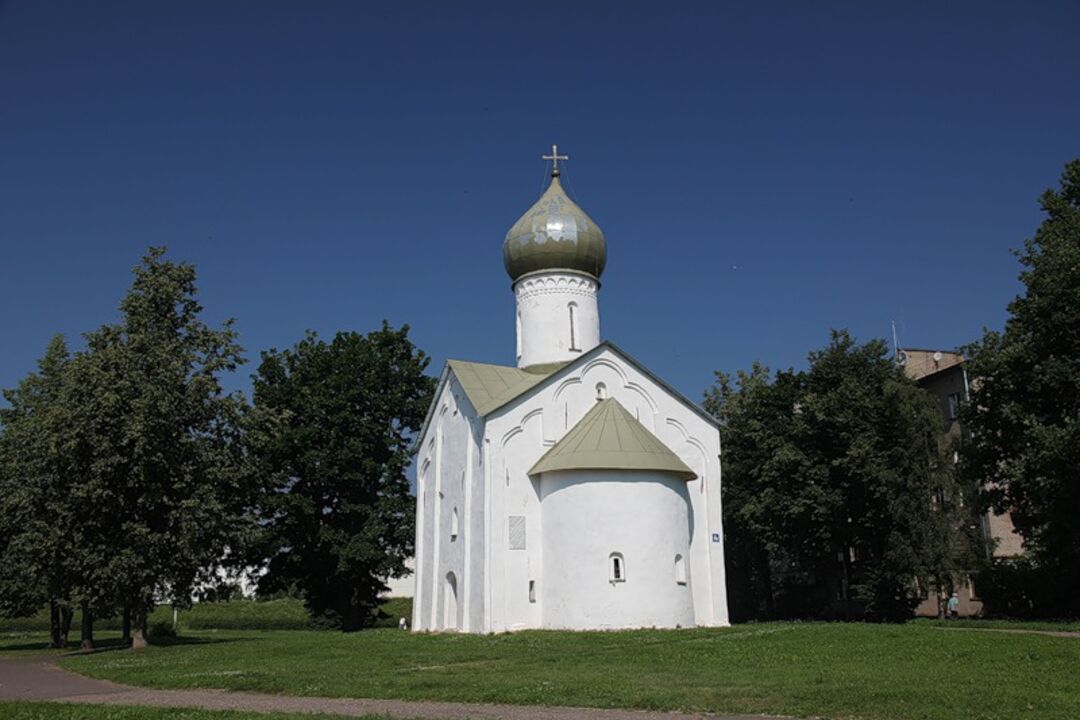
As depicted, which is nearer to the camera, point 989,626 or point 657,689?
point 657,689

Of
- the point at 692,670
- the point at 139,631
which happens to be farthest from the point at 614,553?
the point at 139,631

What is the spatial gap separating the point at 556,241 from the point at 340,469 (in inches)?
499

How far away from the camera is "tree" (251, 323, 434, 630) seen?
123ft

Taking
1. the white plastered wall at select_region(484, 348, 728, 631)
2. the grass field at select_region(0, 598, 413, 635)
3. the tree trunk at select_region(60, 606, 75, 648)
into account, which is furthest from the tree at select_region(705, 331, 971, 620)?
the tree trunk at select_region(60, 606, 75, 648)

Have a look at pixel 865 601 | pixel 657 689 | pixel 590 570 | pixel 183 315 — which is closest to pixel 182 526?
pixel 183 315

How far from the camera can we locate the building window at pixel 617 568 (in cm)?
2691

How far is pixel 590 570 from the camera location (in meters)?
27.0

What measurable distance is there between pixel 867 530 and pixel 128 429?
1033 inches

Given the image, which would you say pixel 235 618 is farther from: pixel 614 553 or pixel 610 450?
pixel 610 450

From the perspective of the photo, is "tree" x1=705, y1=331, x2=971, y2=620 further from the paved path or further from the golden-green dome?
the paved path

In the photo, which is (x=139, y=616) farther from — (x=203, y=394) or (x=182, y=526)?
(x=203, y=394)

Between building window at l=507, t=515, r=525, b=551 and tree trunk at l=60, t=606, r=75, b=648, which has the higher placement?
building window at l=507, t=515, r=525, b=551

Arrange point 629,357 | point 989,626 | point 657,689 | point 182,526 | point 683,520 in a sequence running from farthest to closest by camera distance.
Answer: point 629,357
point 683,520
point 182,526
point 989,626
point 657,689

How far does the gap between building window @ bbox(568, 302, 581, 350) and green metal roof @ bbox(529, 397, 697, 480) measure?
15.9 feet
